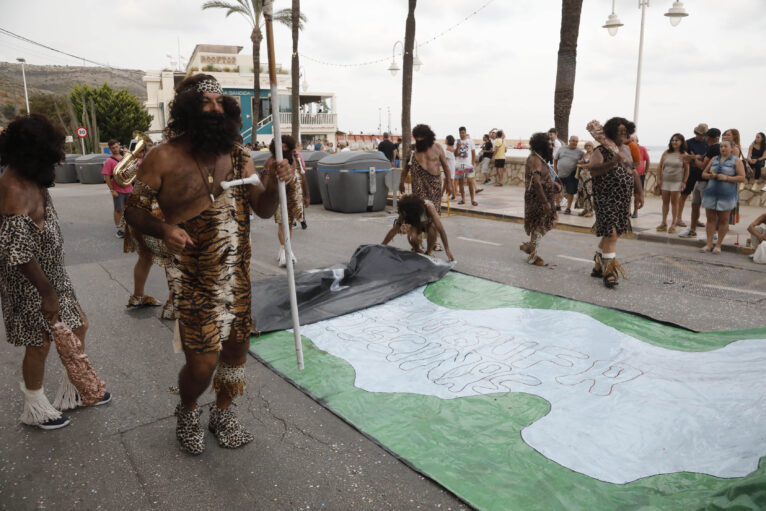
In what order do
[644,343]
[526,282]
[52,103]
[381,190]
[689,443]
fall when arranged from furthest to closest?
[52,103]
[381,190]
[526,282]
[644,343]
[689,443]

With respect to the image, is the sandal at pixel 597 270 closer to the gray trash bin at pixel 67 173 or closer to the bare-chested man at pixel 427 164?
the bare-chested man at pixel 427 164

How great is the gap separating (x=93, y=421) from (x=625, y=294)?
5.32 meters

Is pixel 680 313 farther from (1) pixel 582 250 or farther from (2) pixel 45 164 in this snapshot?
(2) pixel 45 164

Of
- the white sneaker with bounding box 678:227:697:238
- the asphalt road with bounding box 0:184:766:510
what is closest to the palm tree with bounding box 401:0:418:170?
the white sneaker with bounding box 678:227:697:238

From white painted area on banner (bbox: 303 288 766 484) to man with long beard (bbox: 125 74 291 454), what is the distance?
1.44m

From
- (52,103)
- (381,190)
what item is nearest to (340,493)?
(381,190)

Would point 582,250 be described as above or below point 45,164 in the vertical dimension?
below

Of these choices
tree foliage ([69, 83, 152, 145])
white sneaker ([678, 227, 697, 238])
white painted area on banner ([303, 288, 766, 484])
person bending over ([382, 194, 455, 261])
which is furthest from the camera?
tree foliage ([69, 83, 152, 145])

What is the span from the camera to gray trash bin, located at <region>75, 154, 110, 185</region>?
23766 millimetres

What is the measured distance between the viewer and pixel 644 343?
14.4 feet

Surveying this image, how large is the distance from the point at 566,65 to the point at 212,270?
37.6 feet

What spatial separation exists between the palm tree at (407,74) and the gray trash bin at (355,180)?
8.40 ft

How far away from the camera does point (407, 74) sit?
1609cm

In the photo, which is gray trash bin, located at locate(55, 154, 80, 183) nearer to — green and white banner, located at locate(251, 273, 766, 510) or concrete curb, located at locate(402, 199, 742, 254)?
concrete curb, located at locate(402, 199, 742, 254)
